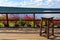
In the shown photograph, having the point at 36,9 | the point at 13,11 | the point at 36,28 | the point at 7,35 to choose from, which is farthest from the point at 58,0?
the point at 7,35

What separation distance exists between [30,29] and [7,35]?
818 millimetres

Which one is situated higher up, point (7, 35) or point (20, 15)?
point (20, 15)

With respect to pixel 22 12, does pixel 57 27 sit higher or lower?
lower

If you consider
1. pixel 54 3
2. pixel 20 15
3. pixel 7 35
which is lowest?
pixel 7 35

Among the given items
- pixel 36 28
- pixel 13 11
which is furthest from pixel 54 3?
pixel 13 11

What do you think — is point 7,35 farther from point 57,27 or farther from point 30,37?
point 57,27

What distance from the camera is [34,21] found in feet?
16.6

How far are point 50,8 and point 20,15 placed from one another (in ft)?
3.26

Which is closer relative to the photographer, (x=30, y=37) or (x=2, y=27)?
(x=30, y=37)

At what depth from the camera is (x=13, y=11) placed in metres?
5.05

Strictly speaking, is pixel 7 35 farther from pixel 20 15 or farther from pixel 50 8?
pixel 50 8

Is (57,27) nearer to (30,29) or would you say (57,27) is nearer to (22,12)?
(30,29)

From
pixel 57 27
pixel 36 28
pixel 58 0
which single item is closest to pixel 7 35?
pixel 36 28

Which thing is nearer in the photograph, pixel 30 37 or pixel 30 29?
pixel 30 37
